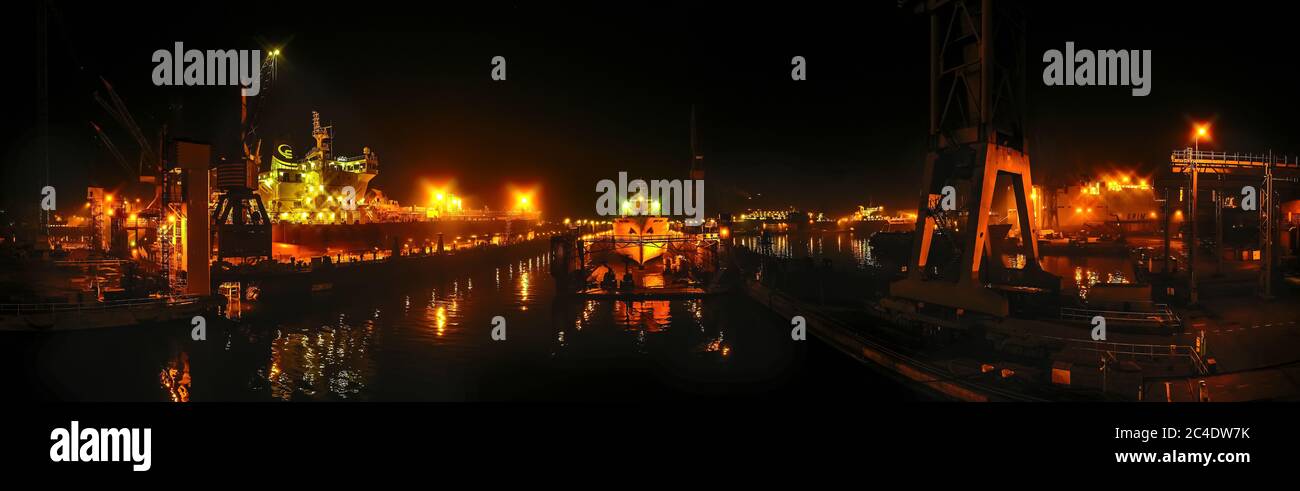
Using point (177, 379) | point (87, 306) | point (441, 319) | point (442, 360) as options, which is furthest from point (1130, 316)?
point (87, 306)

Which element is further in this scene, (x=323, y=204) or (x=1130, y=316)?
(x=323, y=204)

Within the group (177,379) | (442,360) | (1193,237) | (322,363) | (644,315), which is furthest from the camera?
(644,315)

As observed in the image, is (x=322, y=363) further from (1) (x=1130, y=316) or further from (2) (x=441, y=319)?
(1) (x=1130, y=316)

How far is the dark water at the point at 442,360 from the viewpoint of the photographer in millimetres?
16969

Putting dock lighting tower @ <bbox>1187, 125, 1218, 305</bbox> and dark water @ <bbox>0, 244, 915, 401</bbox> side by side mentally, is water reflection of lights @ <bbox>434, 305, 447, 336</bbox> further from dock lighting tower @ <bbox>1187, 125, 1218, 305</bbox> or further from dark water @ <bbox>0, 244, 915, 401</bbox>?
dock lighting tower @ <bbox>1187, 125, 1218, 305</bbox>

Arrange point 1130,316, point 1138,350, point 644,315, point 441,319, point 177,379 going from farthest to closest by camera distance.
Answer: point 644,315 < point 441,319 < point 177,379 < point 1130,316 < point 1138,350

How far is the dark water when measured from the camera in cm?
1697

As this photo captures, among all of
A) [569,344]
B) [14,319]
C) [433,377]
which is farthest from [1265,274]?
[14,319]

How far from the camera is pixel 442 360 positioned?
67.6 feet

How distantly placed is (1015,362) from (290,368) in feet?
68.5

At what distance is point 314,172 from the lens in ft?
210

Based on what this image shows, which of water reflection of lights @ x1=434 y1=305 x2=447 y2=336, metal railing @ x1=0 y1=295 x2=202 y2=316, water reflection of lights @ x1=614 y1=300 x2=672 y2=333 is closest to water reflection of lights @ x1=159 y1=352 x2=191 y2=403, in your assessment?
metal railing @ x1=0 y1=295 x2=202 y2=316

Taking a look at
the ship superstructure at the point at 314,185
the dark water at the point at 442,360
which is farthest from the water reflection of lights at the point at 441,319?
the ship superstructure at the point at 314,185

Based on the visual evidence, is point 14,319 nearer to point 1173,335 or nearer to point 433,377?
point 433,377
